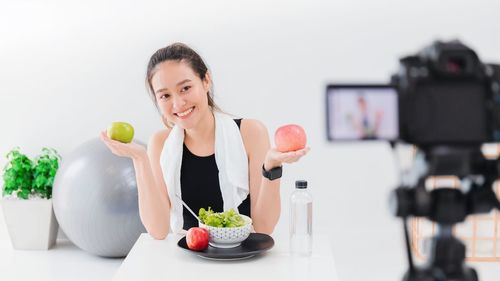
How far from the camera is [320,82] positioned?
3438 millimetres

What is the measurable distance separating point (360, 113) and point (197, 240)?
94 centimetres

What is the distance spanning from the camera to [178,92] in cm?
202

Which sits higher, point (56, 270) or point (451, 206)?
point (451, 206)

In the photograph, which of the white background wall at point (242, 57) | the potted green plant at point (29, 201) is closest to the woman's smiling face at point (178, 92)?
the white background wall at point (242, 57)

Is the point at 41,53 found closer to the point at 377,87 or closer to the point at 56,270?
the point at 56,270

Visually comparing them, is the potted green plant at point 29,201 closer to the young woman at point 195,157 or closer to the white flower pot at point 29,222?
the white flower pot at point 29,222

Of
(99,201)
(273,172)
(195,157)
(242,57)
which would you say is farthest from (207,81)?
(242,57)

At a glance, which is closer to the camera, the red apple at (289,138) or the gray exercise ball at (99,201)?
the red apple at (289,138)

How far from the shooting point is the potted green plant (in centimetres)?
326

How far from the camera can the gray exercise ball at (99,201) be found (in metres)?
2.94

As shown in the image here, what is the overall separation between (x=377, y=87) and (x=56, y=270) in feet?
8.41

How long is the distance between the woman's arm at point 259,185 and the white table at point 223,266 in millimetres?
281

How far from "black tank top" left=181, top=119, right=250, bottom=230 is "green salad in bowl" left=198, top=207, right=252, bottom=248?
0.47 m

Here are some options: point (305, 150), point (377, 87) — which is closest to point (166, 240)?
point (305, 150)
